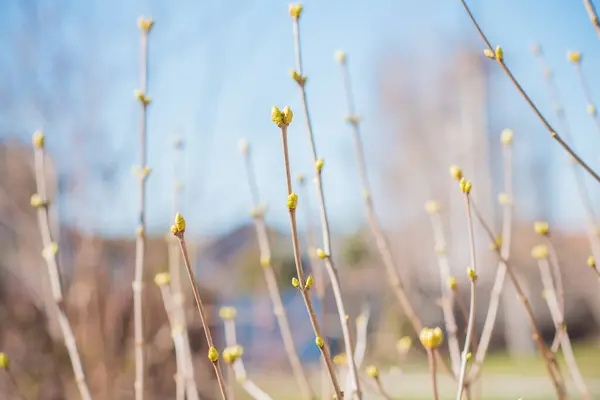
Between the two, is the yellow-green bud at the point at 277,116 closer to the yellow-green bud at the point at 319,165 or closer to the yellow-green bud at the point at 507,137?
the yellow-green bud at the point at 319,165

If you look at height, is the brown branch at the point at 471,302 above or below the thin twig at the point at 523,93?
below

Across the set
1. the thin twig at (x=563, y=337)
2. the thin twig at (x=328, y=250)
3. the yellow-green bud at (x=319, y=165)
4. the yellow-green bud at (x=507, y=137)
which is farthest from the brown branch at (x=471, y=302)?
the yellow-green bud at (x=507, y=137)

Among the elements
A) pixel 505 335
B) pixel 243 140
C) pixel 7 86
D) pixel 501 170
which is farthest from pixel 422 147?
pixel 243 140

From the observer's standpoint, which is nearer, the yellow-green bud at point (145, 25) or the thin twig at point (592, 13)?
the thin twig at point (592, 13)

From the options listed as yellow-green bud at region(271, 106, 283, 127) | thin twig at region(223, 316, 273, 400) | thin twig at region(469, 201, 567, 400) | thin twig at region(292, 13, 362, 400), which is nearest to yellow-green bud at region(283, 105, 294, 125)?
yellow-green bud at region(271, 106, 283, 127)

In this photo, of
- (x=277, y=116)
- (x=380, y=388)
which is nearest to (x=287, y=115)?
(x=277, y=116)

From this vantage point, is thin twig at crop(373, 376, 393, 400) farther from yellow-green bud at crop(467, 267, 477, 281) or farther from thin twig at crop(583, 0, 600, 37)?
thin twig at crop(583, 0, 600, 37)

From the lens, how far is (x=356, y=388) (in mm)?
1124

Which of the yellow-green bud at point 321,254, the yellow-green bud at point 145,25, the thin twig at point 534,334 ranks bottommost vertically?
the thin twig at point 534,334

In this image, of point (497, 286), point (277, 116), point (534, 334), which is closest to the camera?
point (277, 116)

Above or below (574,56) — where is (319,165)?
below

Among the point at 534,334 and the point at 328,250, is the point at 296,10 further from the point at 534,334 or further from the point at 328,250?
the point at 534,334

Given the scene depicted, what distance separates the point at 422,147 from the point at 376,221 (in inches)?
841

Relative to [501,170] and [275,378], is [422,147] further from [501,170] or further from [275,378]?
[275,378]
